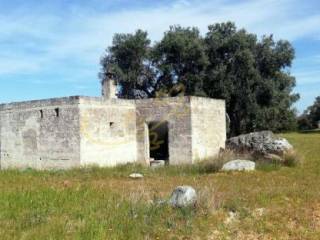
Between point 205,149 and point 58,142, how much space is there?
657 centimetres

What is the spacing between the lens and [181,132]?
68.7 ft

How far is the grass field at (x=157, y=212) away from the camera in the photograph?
28.1ft

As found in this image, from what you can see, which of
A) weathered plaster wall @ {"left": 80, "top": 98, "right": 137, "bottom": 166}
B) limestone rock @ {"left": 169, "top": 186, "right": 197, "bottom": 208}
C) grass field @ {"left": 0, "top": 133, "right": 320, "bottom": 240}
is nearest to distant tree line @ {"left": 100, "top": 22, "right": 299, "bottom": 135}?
weathered plaster wall @ {"left": 80, "top": 98, "right": 137, "bottom": 166}

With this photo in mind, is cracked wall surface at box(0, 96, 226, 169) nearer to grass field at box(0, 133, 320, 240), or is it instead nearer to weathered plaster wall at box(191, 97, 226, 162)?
weathered plaster wall at box(191, 97, 226, 162)

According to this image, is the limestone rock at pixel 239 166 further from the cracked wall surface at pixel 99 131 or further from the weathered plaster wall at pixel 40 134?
the weathered plaster wall at pixel 40 134

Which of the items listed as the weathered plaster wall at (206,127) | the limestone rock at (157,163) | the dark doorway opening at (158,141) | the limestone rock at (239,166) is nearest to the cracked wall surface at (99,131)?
the weathered plaster wall at (206,127)

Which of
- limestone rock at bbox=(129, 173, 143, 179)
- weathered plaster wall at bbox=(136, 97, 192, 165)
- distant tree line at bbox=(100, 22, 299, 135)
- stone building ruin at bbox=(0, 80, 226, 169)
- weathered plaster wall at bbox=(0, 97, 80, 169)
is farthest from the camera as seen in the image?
distant tree line at bbox=(100, 22, 299, 135)

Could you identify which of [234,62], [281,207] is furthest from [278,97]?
[281,207]

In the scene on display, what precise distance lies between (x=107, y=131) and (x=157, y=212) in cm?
1164

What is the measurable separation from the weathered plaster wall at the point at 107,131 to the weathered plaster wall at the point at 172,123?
386mm

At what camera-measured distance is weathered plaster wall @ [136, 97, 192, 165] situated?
68.4 ft

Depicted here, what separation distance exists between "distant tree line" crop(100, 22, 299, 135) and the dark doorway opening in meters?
7.02

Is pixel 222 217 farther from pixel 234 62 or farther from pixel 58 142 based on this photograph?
pixel 234 62

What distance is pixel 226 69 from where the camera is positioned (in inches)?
1209
